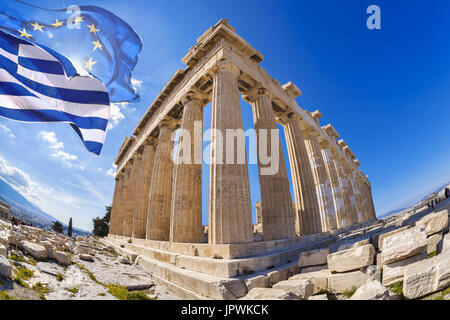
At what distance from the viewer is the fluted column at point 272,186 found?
10.2 m

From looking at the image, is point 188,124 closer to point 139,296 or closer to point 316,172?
point 139,296

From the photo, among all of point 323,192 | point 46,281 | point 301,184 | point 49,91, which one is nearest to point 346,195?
point 323,192

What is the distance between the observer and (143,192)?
18.5 meters

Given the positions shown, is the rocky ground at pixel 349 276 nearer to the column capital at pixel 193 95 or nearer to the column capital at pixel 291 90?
the column capital at pixel 193 95

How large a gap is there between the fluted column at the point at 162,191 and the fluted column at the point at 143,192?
3.70 m

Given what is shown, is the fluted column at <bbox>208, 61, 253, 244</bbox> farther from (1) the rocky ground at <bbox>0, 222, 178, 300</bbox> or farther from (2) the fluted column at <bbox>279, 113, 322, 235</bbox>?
(2) the fluted column at <bbox>279, 113, 322, 235</bbox>

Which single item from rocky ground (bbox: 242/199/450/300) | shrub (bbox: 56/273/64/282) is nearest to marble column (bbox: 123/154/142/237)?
shrub (bbox: 56/273/64/282)

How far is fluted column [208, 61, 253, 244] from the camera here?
7.74 m

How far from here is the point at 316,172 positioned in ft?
58.9

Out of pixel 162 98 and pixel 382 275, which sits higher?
pixel 162 98

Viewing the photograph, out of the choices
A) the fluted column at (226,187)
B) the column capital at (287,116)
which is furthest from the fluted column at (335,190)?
the fluted column at (226,187)

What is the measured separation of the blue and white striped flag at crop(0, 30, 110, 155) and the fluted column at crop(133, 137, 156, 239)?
404 inches

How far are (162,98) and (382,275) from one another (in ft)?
59.7

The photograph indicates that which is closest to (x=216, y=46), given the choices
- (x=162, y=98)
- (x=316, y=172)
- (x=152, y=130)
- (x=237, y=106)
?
(x=237, y=106)
